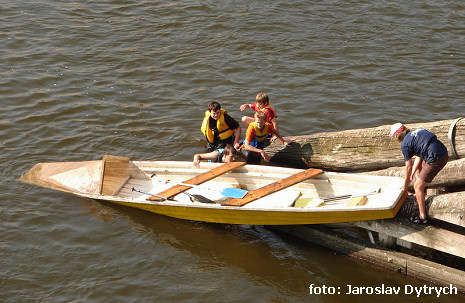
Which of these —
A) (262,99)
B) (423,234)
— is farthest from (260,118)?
(423,234)

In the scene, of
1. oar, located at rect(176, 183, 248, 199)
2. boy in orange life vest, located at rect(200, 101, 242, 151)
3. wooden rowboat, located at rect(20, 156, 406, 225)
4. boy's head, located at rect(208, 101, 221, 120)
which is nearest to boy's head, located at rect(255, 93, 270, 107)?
boy in orange life vest, located at rect(200, 101, 242, 151)

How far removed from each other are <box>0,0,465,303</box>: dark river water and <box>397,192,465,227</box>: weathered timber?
96 centimetres

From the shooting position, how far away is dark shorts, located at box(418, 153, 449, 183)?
8.29 meters

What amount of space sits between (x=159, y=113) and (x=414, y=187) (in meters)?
6.81

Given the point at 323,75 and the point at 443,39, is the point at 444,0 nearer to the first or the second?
the point at 443,39

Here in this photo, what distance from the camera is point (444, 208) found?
8227 millimetres

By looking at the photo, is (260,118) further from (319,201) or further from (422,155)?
(422,155)

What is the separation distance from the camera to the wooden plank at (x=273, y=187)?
9.41m

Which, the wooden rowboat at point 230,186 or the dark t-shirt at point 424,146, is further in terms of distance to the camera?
the wooden rowboat at point 230,186

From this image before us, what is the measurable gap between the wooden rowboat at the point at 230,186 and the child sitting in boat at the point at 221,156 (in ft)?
0.56

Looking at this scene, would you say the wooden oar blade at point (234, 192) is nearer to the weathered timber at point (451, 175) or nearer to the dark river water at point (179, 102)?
the dark river water at point (179, 102)

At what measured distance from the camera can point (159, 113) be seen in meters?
13.9

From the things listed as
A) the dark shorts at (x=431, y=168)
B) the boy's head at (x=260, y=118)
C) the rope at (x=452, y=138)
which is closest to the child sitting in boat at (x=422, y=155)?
the dark shorts at (x=431, y=168)

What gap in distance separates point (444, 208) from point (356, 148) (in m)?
1.96
